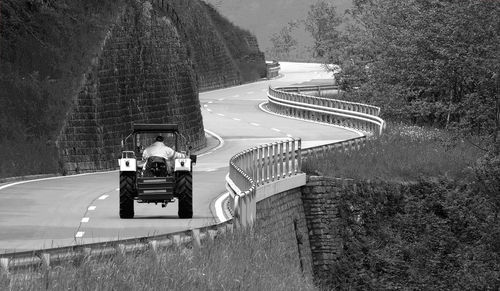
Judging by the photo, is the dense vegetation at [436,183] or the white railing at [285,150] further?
the dense vegetation at [436,183]

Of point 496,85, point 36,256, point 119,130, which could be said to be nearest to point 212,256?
point 36,256

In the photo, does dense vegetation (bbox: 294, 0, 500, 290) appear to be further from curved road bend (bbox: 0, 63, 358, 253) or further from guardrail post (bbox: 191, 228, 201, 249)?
guardrail post (bbox: 191, 228, 201, 249)

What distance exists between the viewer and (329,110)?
62062 mm

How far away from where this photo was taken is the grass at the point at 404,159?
126ft

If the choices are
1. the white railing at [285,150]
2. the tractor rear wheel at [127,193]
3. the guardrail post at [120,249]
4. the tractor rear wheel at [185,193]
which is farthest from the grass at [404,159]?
the guardrail post at [120,249]

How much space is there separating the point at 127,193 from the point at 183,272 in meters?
8.40

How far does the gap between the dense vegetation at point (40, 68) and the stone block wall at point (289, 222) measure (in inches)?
290

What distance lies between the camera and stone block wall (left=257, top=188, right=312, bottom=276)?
29250 mm

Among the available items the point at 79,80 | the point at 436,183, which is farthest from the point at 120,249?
the point at 436,183

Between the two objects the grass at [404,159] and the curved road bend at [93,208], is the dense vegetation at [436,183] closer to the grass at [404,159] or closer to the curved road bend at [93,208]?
the grass at [404,159]

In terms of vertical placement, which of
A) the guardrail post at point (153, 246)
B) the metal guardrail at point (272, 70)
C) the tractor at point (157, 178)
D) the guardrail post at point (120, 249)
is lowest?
the metal guardrail at point (272, 70)

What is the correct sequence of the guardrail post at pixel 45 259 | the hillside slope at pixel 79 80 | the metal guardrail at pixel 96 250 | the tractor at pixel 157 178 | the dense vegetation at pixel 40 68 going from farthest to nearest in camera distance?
the hillside slope at pixel 79 80
the dense vegetation at pixel 40 68
the tractor at pixel 157 178
the guardrail post at pixel 45 259
the metal guardrail at pixel 96 250

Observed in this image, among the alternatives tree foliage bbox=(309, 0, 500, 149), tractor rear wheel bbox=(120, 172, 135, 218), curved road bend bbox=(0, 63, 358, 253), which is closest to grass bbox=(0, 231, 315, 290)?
curved road bend bbox=(0, 63, 358, 253)

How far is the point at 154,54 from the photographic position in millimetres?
44531
